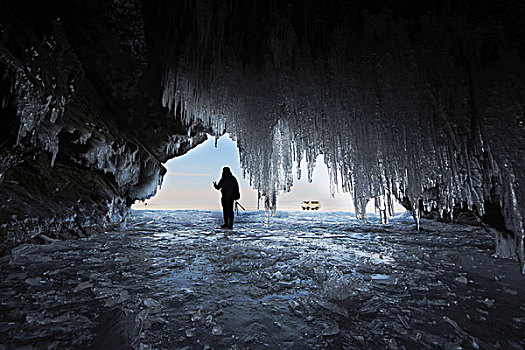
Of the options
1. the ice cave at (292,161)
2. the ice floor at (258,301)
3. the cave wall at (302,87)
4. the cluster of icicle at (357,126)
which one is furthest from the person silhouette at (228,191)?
the ice floor at (258,301)

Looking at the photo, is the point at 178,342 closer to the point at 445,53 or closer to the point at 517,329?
the point at 517,329

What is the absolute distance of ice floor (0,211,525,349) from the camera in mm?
1581

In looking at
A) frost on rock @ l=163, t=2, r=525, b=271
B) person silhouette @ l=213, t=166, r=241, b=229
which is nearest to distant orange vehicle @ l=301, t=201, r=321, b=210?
person silhouette @ l=213, t=166, r=241, b=229

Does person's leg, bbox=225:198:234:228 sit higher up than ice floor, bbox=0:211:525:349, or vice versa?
person's leg, bbox=225:198:234:228

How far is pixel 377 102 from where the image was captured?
3854 millimetres

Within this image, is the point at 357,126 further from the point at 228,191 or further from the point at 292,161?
the point at 228,191

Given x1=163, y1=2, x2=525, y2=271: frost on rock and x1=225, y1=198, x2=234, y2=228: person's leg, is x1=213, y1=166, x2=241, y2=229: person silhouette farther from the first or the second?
x1=163, y1=2, x2=525, y2=271: frost on rock

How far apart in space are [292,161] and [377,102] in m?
2.51

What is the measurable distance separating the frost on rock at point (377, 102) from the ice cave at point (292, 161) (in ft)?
0.08

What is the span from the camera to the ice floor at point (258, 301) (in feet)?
5.19

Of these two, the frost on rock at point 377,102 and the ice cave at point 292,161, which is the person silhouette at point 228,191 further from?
the frost on rock at point 377,102

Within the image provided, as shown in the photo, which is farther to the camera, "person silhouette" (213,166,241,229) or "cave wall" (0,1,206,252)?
"person silhouette" (213,166,241,229)

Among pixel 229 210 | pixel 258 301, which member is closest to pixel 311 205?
pixel 229 210

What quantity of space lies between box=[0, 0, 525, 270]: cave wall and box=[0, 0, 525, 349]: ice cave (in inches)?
1.0
